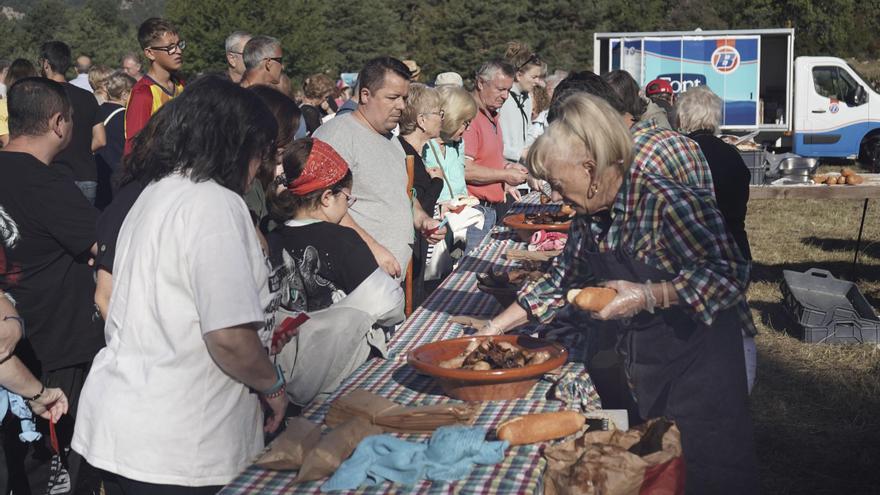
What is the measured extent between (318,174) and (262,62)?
2.25 meters

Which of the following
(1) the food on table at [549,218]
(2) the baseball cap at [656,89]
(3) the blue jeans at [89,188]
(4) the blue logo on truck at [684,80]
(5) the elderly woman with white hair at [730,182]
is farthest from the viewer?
(4) the blue logo on truck at [684,80]

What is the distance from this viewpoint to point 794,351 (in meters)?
6.23

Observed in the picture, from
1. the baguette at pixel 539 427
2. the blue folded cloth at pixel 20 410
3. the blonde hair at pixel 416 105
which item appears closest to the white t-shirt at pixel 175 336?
the baguette at pixel 539 427

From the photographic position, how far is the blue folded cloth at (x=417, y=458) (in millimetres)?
2010

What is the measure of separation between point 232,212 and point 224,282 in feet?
0.52

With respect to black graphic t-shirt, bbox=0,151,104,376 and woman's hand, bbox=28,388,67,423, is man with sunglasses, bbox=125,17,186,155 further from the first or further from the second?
woman's hand, bbox=28,388,67,423

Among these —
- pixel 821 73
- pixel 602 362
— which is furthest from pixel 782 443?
pixel 821 73

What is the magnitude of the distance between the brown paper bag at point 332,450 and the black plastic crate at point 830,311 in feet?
16.1

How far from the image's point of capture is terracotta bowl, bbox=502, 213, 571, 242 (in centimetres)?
484

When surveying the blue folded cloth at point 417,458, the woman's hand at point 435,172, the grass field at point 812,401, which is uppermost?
the woman's hand at point 435,172

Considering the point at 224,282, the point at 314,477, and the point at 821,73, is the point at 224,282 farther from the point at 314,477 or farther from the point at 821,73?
the point at 821,73

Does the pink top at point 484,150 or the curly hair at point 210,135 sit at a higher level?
the curly hair at point 210,135

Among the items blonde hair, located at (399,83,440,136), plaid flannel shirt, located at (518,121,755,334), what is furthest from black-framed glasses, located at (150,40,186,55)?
plaid flannel shirt, located at (518,121,755,334)

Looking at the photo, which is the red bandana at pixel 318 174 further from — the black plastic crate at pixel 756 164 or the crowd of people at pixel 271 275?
the black plastic crate at pixel 756 164
